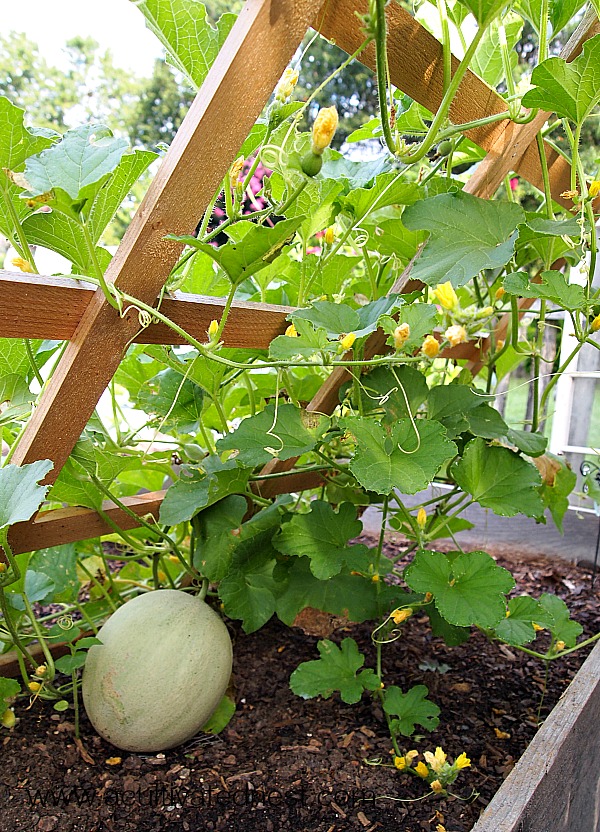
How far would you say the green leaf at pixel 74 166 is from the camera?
599 millimetres

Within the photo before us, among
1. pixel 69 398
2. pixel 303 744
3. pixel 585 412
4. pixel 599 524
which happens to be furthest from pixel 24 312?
pixel 585 412

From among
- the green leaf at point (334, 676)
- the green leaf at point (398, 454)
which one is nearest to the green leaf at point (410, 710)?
the green leaf at point (334, 676)

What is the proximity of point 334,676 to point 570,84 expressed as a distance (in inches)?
36.2

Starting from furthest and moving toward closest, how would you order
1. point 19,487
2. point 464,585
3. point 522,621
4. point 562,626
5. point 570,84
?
point 562,626, point 522,621, point 464,585, point 570,84, point 19,487

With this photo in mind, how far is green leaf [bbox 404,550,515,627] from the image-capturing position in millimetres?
871

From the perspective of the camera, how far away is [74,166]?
620mm

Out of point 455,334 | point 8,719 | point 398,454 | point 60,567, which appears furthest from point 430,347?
point 8,719

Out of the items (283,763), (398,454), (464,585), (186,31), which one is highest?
(186,31)

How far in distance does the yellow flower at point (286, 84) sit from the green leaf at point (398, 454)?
401 mm

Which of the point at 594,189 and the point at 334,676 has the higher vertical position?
the point at 594,189

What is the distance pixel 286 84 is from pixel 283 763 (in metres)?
0.95

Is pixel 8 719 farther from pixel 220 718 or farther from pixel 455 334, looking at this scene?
pixel 455 334

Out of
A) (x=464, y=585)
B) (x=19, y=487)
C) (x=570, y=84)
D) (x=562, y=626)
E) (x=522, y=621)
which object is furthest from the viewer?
(x=562, y=626)

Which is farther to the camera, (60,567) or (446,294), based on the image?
(60,567)
